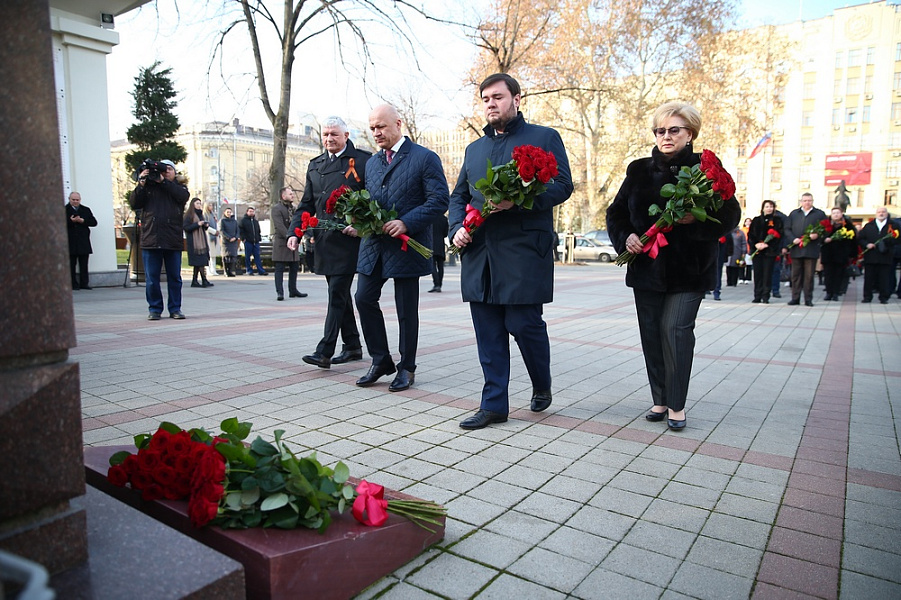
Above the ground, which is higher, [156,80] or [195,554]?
[156,80]

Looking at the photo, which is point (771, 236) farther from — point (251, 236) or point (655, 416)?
point (251, 236)

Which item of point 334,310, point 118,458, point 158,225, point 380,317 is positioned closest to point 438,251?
point 158,225

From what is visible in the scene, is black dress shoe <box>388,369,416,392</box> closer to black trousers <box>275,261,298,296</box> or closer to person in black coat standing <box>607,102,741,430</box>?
person in black coat standing <box>607,102,741,430</box>

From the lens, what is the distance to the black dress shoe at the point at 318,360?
570 centimetres

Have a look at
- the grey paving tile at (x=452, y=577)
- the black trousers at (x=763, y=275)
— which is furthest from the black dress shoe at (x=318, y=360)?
the black trousers at (x=763, y=275)

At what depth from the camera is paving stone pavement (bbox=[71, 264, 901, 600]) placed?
2.39 metres

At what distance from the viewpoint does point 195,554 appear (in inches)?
69.1

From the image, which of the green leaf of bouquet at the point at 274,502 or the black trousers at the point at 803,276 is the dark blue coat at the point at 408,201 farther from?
the black trousers at the point at 803,276

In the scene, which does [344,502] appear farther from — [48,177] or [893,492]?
[893,492]

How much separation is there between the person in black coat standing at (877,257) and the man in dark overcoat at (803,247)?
2339mm

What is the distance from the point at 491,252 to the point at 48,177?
9.28 feet

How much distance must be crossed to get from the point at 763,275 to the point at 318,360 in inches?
452

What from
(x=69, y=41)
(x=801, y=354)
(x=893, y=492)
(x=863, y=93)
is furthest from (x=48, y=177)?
(x=863, y=93)

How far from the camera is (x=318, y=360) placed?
5.72 meters
